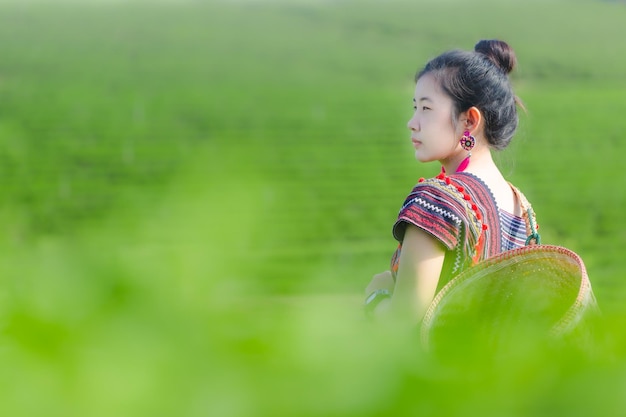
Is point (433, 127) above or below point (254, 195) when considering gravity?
above

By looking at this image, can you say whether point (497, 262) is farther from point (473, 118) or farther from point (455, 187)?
point (473, 118)

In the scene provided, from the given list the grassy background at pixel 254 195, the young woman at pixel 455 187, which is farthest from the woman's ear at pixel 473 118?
the grassy background at pixel 254 195

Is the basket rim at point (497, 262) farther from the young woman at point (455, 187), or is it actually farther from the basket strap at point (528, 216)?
the basket strap at point (528, 216)

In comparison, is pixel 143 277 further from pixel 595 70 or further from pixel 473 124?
pixel 595 70

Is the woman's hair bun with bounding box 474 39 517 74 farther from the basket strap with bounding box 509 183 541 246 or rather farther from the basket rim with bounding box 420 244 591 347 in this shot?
the basket rim with bounding box 420 244 591 347

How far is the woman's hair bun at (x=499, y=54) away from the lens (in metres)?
1.22

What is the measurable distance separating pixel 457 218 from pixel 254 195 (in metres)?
0.73

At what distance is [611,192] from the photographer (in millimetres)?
8469

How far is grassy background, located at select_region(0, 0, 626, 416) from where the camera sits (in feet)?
0.77

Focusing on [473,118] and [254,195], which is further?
[473,118]

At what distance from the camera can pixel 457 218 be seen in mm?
1021

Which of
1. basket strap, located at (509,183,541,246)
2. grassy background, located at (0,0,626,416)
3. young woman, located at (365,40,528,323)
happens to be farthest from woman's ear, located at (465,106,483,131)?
grassy background, located at (0,0,626,416)

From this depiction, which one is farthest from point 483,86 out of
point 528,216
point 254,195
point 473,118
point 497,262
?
point 254,195

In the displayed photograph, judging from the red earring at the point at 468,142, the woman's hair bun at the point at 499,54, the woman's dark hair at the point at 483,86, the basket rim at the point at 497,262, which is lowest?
the basket rim at the point at 497,262
